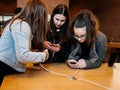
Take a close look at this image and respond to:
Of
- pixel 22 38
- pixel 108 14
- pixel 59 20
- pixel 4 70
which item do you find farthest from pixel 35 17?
pixel 108 14

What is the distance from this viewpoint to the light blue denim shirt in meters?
1.53

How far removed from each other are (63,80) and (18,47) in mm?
363

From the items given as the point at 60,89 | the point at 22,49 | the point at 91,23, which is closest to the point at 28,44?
the point at 22,49

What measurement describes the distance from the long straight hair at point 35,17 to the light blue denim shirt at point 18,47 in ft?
0.22

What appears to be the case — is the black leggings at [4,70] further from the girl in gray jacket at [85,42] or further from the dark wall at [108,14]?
the dark wall at [108,14]

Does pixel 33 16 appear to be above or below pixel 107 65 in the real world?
above

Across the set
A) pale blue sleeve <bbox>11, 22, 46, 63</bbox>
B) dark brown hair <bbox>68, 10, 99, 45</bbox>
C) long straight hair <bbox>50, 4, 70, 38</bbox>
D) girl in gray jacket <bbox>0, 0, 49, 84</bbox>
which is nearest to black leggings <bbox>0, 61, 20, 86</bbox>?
girl in gray jacket <bbox>0, 0, 49, 84</bbox>

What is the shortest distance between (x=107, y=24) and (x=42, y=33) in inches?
208

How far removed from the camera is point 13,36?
5.14 feet

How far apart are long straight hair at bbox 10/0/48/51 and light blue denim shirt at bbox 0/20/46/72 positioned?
0.07 meters

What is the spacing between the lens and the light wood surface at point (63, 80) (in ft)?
4.65

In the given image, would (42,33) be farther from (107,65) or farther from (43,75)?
(107,65)

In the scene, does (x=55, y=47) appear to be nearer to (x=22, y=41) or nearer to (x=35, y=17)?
(x=35, y=17)

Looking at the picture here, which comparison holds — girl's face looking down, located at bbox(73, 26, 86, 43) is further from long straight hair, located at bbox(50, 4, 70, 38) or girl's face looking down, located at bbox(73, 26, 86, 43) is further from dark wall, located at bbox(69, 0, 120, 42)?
dark wall, located at bbox(69, 0, 120, 42)
